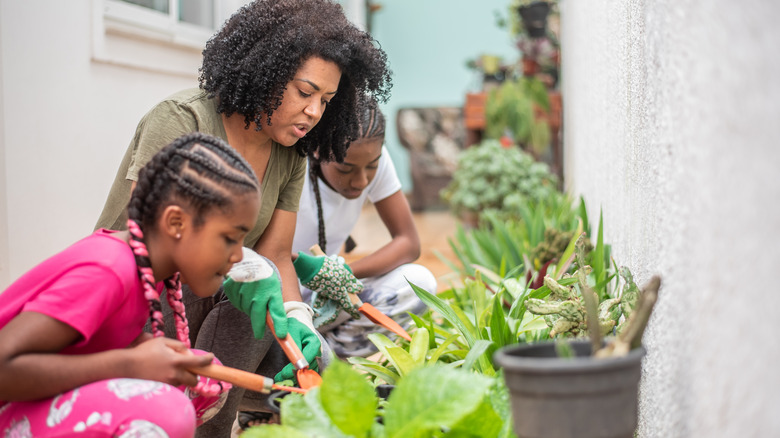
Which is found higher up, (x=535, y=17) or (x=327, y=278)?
(x=535, y=17)

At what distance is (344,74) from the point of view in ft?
5.67

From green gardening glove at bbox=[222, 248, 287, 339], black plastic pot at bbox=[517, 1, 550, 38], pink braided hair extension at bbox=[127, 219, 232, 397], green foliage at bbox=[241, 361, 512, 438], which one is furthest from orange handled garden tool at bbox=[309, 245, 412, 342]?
black plastic pot at bbox=[517, 1, 550, 38]

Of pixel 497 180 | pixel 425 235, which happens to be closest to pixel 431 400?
pixel 497 180

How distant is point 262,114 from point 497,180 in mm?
2983

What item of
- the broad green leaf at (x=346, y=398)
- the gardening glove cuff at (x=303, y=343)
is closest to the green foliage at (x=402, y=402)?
the broad green leaf at (x=346, y=398)

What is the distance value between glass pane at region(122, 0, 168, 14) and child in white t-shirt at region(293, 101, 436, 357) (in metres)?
0.91

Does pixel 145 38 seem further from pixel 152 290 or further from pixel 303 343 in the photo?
pixel 152 290

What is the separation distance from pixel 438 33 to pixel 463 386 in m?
8.13

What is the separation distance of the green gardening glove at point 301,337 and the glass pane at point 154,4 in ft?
4.68

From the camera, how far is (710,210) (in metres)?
0.75

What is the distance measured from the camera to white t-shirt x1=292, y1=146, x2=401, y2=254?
6.97 ft

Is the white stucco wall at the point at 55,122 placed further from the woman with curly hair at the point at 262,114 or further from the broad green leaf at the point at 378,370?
the broad green leaf at the point at 378,370

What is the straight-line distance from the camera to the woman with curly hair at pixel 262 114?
1.50 meters

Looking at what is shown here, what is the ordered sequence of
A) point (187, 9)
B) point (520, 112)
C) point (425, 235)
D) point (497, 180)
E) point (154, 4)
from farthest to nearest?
point (425, 235) → point (520, 112) → point (497, 180) → point (187, 9) → point (154, 4)
